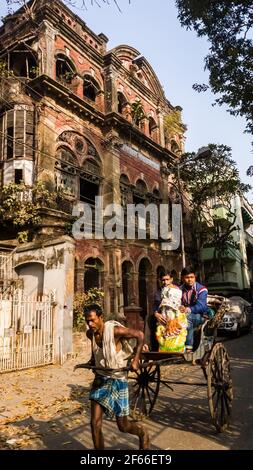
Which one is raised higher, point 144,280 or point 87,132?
point 87,132

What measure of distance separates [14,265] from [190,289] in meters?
9.91

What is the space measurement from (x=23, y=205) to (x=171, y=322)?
1191 cm

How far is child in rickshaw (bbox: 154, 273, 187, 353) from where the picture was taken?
509 centimetres

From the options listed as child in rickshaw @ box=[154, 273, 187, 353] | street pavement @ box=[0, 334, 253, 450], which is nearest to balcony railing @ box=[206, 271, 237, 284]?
street pavement @ box=[0, 334, 253, 450]

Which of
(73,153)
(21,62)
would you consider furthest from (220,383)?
(21,62)

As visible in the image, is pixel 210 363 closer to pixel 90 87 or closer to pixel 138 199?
pixel 138 199

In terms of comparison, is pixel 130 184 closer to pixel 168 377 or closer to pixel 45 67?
pixel 45 67

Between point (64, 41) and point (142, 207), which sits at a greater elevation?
point (64, 41)

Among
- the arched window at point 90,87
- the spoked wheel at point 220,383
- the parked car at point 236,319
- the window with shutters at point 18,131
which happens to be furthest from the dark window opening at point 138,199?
the spoked wheel at point 220,383

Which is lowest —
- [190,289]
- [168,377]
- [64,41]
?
[168,377]

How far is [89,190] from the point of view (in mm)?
21375

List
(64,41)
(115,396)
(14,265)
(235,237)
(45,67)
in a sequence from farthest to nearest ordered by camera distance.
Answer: (235,237)
(64,41)
(45,67)
(14,265)
(115,396)

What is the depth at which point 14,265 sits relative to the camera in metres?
14.2
